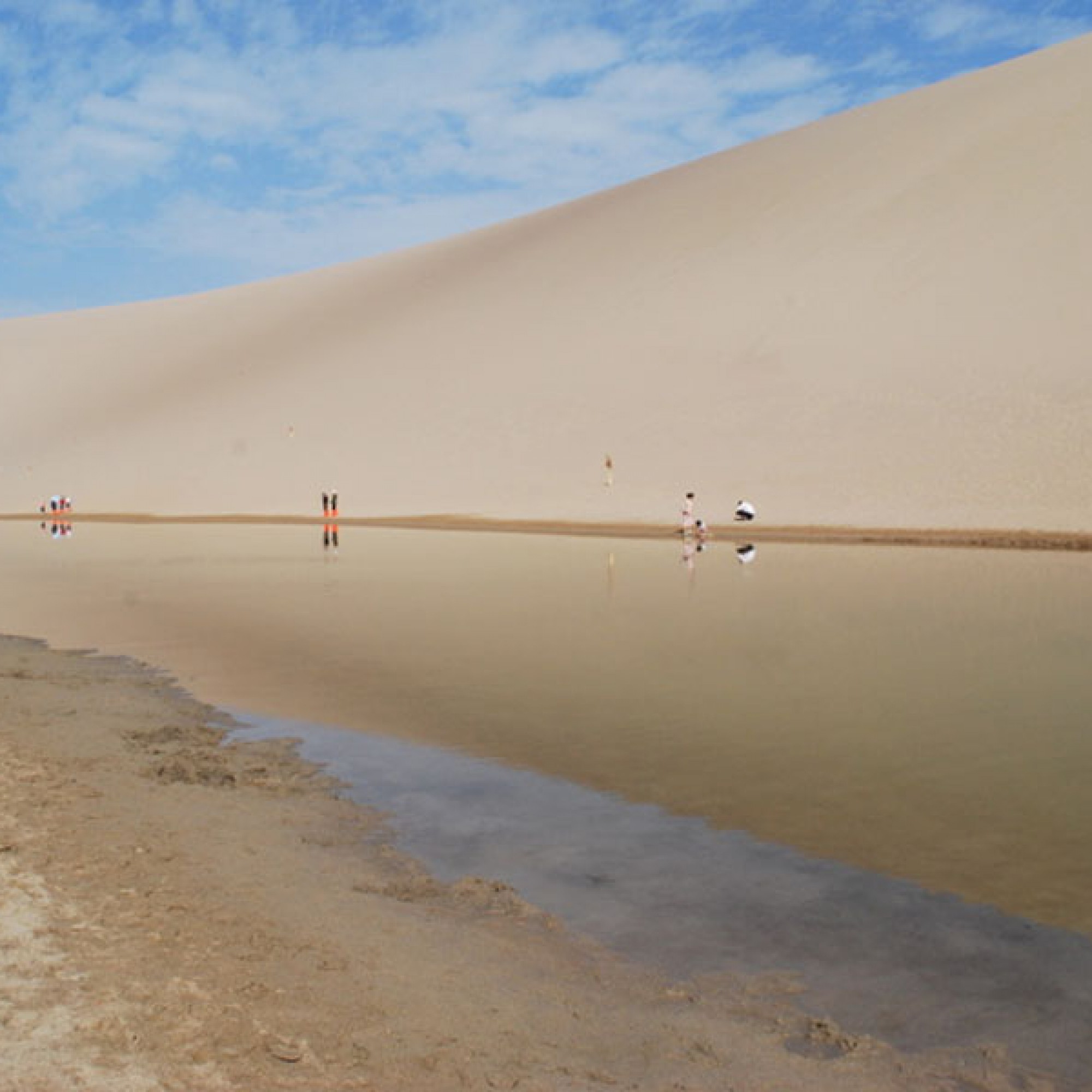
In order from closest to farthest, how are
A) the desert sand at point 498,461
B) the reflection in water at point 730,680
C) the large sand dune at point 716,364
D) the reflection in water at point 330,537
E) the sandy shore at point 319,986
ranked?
the sandy shore at point 319,986 → the desert sand at point 498,461 → the reflection in water at point 730,680 → the reflection in water at point 330,537 → the large sand dune at point 716,364

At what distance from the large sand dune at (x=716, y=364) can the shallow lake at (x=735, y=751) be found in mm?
17349

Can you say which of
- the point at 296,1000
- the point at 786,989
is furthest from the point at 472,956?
the point at 786,989

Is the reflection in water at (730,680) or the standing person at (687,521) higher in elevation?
the standing person at (687,521)

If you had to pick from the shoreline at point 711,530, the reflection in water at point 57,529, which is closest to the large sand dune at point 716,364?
the shoreline at point 711,530

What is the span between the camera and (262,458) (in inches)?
1897

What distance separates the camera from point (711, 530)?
29.2 m

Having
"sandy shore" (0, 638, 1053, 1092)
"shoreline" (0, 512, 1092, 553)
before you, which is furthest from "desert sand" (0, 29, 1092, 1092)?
"shoreline" (0, 512, 1092, 553)

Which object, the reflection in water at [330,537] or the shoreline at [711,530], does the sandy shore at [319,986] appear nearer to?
the reflection in water at [330,537]

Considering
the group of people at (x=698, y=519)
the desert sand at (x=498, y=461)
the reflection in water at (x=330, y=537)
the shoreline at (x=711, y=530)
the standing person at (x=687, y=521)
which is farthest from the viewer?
the group of people at (x=698, y=519)

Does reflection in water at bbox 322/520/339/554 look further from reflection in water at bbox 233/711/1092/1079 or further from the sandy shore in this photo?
the sandy shore

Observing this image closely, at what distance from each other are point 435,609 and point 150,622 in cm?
307

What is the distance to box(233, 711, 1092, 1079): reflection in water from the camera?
3447mm

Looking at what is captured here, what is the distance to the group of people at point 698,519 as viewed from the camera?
27.2 m

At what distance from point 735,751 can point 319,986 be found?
3.64 meters
